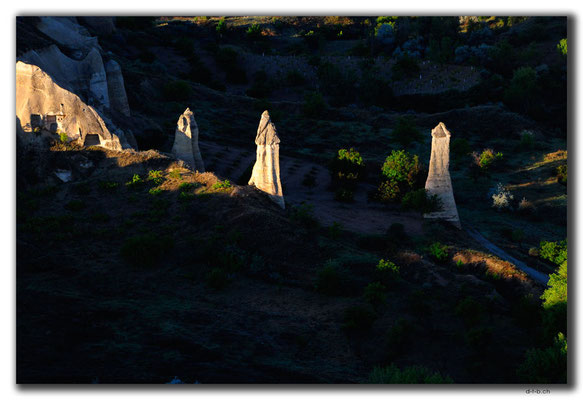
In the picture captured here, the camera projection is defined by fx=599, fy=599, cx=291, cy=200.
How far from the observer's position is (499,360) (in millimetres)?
20406

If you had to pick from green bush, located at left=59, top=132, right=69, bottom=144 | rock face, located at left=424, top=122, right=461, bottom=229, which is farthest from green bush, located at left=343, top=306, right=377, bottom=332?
green bush, located at left=59, top=132, right=69, bottom=144

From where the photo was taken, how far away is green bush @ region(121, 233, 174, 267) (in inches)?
972

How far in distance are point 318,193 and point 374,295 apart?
21443 mm

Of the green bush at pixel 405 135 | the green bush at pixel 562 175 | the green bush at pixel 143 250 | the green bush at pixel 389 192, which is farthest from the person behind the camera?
the green bush at pixel 405 135

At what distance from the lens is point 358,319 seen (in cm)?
2225

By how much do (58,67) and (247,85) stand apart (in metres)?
54.9

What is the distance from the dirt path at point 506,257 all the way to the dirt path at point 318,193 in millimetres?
4051

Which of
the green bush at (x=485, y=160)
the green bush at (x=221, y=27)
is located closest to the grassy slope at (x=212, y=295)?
the green bush at (x=485, y=160)

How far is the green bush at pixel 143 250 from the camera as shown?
24.7 metres

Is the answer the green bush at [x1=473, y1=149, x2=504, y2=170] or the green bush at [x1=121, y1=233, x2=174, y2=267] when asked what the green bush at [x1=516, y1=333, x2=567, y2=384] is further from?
the green bush at [x1=473, y1=149, x2=504, y2=170]

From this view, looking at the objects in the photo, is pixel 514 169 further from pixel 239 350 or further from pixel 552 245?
pixel 239 350

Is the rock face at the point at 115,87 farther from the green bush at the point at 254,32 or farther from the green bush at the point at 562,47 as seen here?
the green bush at the point at 562,47

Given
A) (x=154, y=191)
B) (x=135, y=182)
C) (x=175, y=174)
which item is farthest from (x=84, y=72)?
(x=154, y=191)

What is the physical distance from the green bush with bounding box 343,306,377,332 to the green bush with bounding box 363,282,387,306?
1.17m
